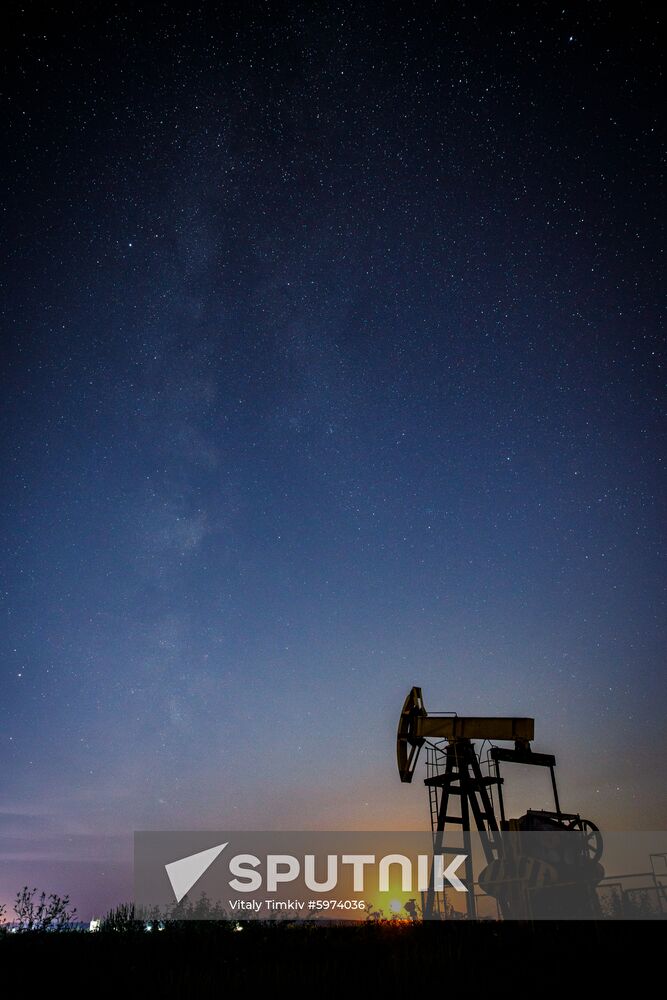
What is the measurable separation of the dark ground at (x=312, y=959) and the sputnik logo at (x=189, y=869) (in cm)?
853

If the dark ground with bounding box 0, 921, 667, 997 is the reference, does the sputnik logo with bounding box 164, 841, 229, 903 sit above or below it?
above

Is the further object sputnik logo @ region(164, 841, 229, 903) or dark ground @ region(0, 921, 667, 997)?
sputnik logo @ region(164, 841, 229, 903)

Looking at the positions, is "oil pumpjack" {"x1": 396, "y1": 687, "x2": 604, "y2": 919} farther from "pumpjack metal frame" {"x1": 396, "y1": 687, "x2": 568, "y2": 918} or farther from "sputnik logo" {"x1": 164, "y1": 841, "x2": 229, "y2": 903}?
"sputnik logo" {"x1": 164, "y1": 841, "x2": 229, "y2": 903}

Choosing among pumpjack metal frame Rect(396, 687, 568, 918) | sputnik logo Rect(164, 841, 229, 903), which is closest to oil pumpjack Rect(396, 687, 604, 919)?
pumpjack metal frame Rect(396, 687, 568, 918)

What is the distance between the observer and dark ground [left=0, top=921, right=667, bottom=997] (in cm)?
580

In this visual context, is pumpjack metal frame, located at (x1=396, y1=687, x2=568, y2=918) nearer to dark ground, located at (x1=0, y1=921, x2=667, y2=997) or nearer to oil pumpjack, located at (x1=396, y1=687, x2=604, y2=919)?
oil pumpjack, located at (x1=396, y1=687, x2=604, y2=919)

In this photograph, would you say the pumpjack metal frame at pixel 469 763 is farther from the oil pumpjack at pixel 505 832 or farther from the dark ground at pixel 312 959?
the dark ground at pixel 312 959

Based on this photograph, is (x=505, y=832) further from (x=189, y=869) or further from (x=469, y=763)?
(x=189, y=869)

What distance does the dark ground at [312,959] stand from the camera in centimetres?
580

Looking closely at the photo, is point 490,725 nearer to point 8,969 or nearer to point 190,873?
point 190,873

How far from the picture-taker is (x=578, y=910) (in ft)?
45.3

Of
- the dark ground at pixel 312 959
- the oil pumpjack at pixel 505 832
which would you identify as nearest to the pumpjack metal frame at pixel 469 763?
the oil pumpjack at pixel 505 832

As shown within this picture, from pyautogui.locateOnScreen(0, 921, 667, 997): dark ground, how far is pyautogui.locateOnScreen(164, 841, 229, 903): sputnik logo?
8534mm

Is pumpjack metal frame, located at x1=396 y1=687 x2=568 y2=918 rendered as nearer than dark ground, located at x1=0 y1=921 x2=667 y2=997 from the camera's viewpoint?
No
